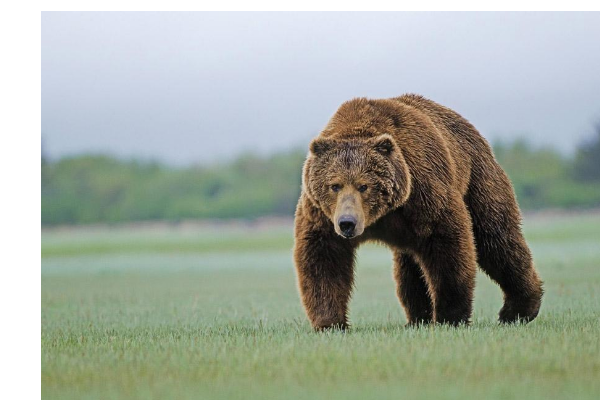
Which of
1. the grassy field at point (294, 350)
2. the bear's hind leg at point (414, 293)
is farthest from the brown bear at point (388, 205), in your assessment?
the bear's hind leg at point (414, 293)

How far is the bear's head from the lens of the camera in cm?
661

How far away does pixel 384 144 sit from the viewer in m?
6.68

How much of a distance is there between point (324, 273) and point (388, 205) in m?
0.76

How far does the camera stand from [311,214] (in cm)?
701

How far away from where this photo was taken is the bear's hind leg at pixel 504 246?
791cm

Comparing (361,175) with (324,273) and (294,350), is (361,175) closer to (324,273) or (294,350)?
(324,273)

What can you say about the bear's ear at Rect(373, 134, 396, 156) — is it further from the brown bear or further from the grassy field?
the grassy field

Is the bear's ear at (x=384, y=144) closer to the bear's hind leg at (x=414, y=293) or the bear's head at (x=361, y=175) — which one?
the bear's head at (x=361, y=175)

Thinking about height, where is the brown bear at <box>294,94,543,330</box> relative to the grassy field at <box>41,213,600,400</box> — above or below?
above

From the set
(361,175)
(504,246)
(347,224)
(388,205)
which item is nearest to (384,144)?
(361,175)

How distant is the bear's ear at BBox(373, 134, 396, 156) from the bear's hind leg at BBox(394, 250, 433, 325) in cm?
169

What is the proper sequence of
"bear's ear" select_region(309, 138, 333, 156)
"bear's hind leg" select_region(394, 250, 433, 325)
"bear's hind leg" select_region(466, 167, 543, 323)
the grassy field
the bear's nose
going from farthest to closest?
"bear's hind leg" select_region(394, 250, 433, 325) < "bear's hind leg" select_region(466, 167, 543, 323) < "bear's ear" select_region(309, 138, 333, 156) < the bear's nose < the grassy field

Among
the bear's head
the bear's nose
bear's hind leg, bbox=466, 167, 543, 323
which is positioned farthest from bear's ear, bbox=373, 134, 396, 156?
bear's hind leg, bbox=466, 167, 543, 323

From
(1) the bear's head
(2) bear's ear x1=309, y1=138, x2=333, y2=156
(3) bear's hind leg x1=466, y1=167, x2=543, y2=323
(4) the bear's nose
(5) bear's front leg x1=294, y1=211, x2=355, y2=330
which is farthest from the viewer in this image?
(3) bear's hind leg x1=466, y1=167, x2=543, y2=323
